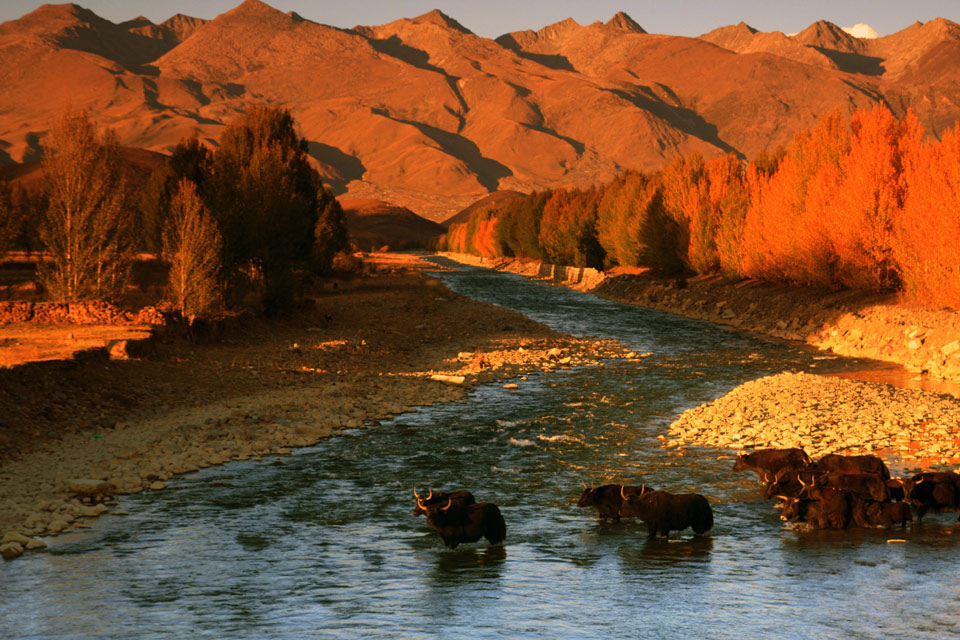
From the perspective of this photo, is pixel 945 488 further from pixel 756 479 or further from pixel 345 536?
pixel 345 536

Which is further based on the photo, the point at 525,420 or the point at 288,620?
the point at 525,420

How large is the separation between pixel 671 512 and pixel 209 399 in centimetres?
1378

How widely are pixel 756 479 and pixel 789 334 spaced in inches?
1055

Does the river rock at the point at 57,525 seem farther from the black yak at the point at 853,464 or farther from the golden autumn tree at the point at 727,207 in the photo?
the golden autumn tree at the point at 727,207

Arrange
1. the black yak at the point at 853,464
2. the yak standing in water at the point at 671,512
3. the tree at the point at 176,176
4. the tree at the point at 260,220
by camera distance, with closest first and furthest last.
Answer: the yak standing in water at the point at 671,512, the black yak at the point at 853,464, the tree at the point at 260,220, the tree at the point at 176,176

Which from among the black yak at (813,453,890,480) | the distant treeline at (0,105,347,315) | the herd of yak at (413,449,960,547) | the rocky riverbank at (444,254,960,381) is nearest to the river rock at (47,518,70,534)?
the herd of yak at (413,449,960,547)

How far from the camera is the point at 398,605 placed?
9617mm

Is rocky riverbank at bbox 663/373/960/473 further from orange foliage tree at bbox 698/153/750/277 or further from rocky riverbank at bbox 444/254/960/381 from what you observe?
orange foliage tree at bbox 698/153/750/277

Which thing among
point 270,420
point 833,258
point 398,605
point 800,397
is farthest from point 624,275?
point 398,605

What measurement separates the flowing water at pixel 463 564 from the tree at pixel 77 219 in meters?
17.8

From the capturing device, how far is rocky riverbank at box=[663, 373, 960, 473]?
1708 centimetres

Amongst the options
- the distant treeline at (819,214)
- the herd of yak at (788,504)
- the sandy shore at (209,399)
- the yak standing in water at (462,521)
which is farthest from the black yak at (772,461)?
the distant treeline at (819,214)

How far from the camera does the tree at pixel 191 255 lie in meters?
30.5

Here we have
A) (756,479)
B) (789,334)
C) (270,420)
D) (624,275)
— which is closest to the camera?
(756,479)
